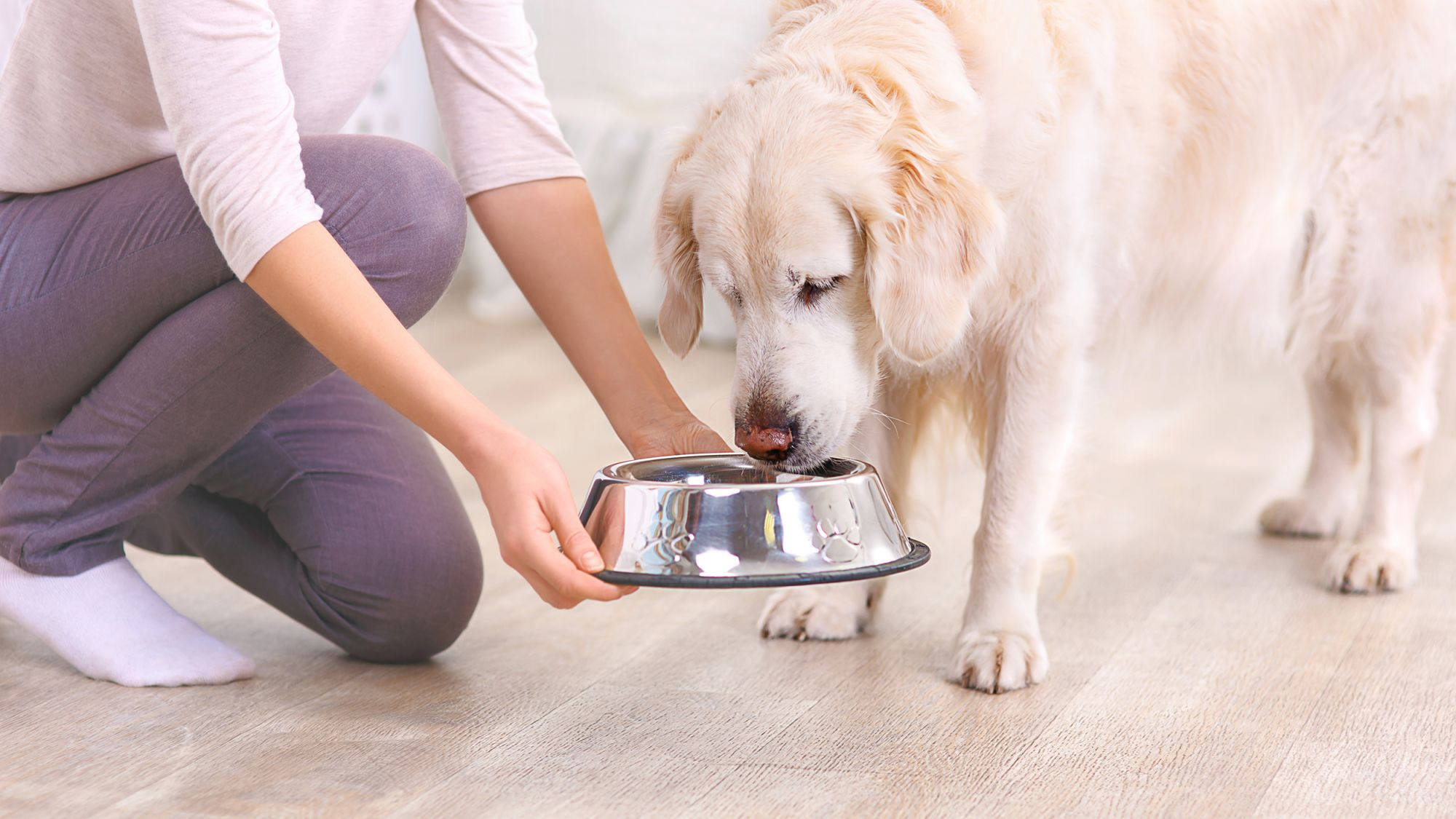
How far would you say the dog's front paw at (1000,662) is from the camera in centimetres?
151

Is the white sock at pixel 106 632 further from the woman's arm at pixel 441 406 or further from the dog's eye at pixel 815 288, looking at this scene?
the dog's eye at pixel 815 288

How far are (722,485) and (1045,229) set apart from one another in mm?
544

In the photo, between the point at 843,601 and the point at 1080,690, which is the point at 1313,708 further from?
the point at 843,601

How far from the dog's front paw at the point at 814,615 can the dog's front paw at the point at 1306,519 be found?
2.76 ft

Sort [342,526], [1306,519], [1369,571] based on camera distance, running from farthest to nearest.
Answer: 1. [1306,519]
2. [1369,571]
3. [342,526]

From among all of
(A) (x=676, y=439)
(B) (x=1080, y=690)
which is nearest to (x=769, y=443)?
(A) (x=676, y=439)

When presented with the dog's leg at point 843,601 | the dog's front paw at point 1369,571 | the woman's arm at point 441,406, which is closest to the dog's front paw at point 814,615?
the dog's leg at point 843,601

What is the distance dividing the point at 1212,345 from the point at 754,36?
174 cm

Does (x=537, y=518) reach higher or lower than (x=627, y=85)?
lower

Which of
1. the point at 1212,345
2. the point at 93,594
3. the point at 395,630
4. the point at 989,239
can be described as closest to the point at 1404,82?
the point at 1212,345

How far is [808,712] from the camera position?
1443 mm

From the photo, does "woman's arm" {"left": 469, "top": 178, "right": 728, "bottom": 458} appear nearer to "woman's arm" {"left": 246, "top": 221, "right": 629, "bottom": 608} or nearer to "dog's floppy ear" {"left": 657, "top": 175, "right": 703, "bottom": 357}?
"dog's floppy ear" {"left": 657, "top": 175, "right": 703, "bottom": 357}

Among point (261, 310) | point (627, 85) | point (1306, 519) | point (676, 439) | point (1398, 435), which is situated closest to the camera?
point (261, 310)

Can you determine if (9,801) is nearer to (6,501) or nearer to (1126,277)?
(6,501)
